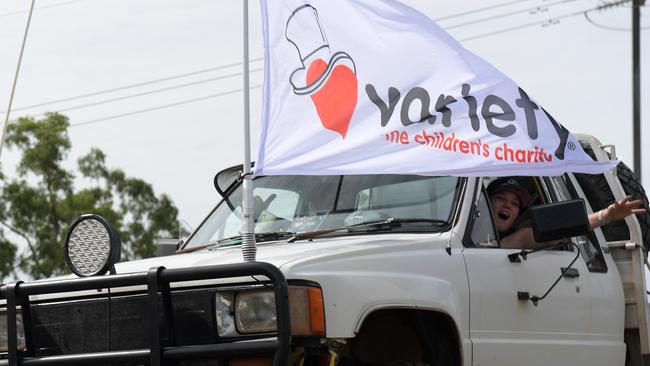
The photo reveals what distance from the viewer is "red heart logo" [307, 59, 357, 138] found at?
6051mm

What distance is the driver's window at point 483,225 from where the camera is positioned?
20.8ft

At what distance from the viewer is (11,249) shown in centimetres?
3180

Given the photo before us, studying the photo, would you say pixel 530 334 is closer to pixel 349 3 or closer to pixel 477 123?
pixel 477 123

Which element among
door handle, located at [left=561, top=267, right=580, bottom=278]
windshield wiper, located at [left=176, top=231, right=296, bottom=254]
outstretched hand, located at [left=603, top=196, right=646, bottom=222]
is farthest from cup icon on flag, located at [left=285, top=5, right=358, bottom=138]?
outstretched hand, located at [left=603, top=196, right=646, bottom=222]

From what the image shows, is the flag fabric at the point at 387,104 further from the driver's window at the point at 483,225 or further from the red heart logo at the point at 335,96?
the driver's window at the point at 483,225

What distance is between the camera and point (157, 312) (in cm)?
534

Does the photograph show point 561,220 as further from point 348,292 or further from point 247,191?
point 247,191

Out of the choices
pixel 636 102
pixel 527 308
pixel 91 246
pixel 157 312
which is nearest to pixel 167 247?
pixel 91 246

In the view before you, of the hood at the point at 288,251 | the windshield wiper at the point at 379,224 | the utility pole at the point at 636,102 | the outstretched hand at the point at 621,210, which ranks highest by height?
the utility pole at the point at 636,102

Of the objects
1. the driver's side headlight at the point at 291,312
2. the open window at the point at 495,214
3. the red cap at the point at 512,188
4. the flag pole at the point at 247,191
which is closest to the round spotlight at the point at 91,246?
the flag pole at the point at 247,191

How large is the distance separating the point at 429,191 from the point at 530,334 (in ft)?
3.05

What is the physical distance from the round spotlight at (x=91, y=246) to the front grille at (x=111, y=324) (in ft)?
0.52

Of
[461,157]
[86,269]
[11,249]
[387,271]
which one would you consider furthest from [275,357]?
[11,249]

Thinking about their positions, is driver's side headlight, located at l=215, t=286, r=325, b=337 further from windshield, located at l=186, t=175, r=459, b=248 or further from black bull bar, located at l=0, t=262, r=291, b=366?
windshield, located at l=186, t=175, r=459, b=248
